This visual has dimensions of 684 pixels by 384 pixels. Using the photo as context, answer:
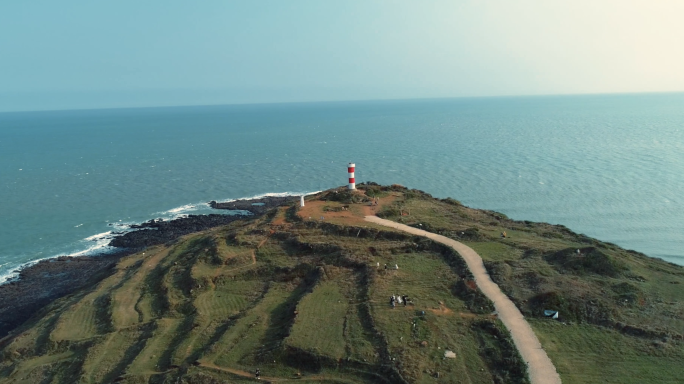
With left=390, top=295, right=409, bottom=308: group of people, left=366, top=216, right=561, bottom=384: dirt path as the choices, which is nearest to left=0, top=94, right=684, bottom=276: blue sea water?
left=366, top=216, right=561, bottom=384: dirt path

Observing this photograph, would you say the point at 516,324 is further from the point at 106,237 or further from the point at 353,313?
the point at 106,237

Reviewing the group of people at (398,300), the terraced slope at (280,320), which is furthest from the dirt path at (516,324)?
the group of people at (398,300)

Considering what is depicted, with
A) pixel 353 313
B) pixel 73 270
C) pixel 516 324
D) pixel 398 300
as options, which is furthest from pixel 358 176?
pixel 516 324

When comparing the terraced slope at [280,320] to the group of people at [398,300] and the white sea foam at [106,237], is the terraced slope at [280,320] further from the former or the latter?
the white sea foam at [106,237]

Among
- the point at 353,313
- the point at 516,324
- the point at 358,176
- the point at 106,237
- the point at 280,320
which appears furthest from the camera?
the point at 358,176

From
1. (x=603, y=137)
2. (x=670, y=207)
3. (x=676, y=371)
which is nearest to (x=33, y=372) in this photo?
(x=676, y=371)

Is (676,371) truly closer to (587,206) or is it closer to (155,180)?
(587,206)
